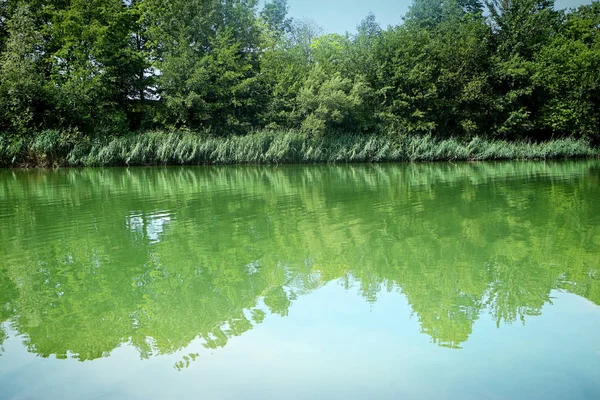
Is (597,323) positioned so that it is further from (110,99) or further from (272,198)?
(110,99)

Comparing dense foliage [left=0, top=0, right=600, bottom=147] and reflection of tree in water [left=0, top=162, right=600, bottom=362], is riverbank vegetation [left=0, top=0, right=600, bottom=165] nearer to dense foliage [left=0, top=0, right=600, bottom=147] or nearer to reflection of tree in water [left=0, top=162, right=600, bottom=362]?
dense foliage [left=0, top=0, right=600, bottom=147]

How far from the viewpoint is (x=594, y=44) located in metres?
32.8

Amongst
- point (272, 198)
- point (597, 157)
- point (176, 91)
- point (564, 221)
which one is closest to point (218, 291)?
point (564, 221)

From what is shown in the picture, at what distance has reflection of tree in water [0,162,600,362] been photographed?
3881 mm

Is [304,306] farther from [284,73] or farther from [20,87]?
[284,73]

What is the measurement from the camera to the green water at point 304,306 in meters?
2.97

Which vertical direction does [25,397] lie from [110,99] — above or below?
below

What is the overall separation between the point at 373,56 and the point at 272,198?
22.2 m

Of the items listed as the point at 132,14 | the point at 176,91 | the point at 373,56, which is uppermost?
the point at 132,14

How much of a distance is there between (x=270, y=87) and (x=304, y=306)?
2814 centimetres

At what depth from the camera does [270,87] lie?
31078 millimetres

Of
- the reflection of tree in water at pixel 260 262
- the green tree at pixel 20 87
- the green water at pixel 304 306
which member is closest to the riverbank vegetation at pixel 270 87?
the green tree at pixel 20 87

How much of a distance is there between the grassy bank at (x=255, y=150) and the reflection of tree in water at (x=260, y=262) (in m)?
15.2

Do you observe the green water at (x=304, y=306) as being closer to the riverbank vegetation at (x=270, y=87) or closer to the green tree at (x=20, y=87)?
the riverbank vegetation at (x=270, y=87)
